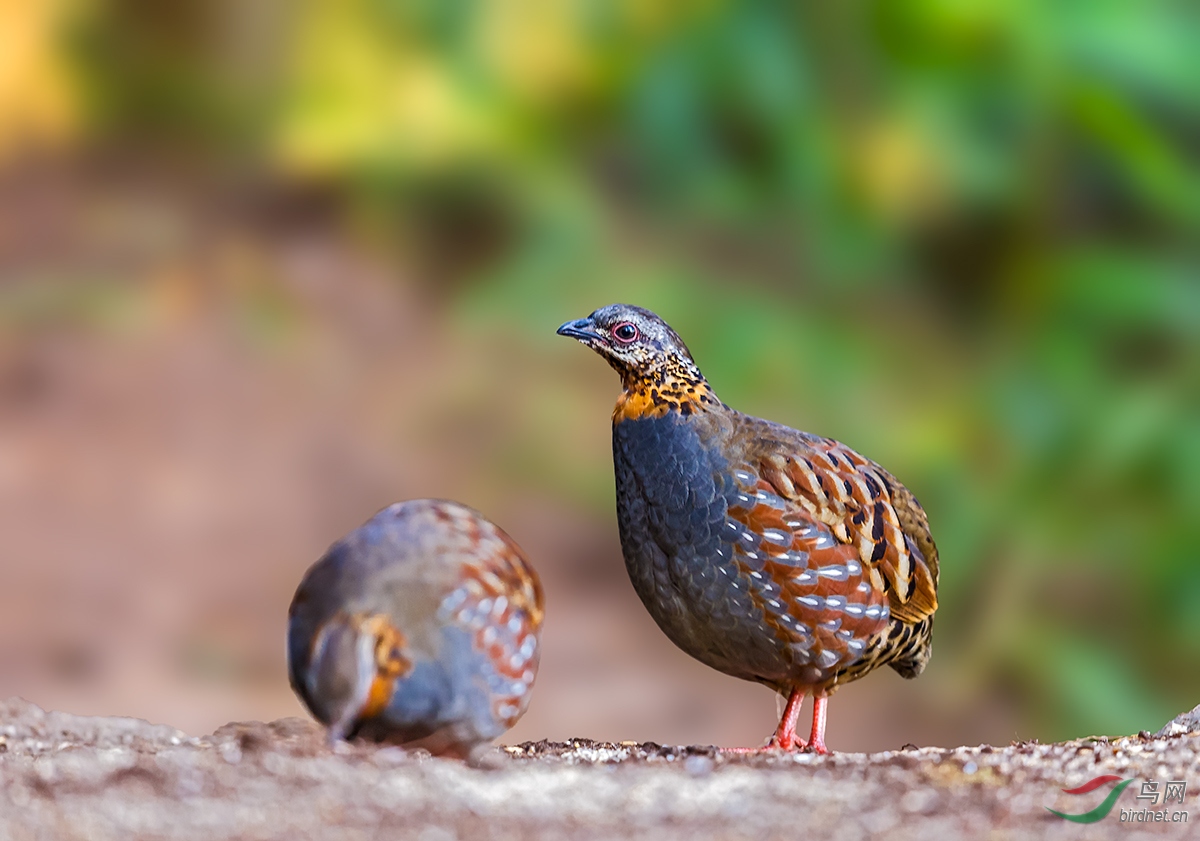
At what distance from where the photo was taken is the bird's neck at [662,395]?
13.4 ft

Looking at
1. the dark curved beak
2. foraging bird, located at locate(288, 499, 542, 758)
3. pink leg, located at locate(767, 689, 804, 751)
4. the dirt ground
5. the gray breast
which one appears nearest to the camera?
the dirt ground

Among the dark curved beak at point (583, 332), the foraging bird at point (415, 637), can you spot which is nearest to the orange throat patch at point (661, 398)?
the dark curved beak at point (583, 332)

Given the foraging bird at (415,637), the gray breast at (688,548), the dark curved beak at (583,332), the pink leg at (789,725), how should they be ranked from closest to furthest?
the foraging bird at (415,637) < the gray breast at (688,548) < the dark curved beak at (583,332) < the pink leg at (789,725)

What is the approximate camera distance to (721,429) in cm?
410

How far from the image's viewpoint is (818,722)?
4164mm

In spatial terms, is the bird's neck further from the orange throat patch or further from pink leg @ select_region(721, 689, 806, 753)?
pink leg @ select_region(721, 689, 806, 753)

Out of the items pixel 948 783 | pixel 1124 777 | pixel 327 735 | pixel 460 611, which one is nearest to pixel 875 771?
pixel 948 783

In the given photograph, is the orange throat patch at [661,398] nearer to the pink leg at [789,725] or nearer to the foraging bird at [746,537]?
the foraging bird at [746,537]

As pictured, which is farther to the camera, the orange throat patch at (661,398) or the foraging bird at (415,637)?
the orange throat patch at (661,398)

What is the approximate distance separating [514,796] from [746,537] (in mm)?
1338

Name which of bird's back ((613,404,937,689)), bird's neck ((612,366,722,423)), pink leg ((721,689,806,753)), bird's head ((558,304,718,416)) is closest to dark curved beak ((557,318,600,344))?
bird's head ((558,304,718,416))

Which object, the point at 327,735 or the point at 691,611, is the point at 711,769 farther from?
the point at 327,735

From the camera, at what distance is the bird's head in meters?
4.07

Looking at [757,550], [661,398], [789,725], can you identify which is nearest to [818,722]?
[789,725]
